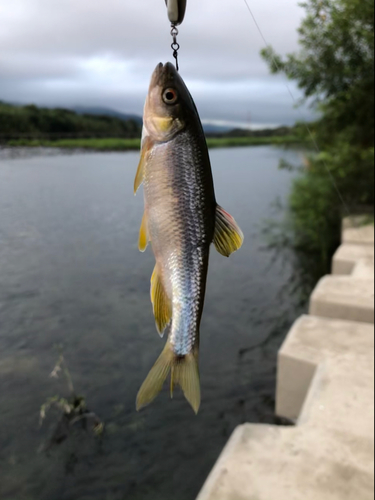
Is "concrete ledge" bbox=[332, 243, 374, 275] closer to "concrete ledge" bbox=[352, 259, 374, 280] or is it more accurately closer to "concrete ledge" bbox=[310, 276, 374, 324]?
"concrete ledge" bbox=[352, 259, 374, 280]

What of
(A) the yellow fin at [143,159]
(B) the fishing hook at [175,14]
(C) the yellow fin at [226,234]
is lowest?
(C) the yellow fin at [226,234]

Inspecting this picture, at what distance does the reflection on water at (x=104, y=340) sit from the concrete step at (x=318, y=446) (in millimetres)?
2636

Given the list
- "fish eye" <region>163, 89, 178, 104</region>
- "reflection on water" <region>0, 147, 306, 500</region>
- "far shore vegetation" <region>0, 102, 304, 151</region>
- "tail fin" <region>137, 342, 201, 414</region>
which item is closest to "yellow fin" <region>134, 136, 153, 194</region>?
"fish eye" <region>163, 89, 178, 104</region>

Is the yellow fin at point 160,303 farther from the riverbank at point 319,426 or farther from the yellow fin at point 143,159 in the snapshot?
the riverbank at point 319,426

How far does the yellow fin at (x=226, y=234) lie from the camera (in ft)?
4.34

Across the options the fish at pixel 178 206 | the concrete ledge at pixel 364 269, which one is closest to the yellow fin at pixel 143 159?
the fish at pixel 178 206

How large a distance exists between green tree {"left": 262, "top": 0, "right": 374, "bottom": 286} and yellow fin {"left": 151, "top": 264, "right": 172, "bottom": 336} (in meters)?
11.5

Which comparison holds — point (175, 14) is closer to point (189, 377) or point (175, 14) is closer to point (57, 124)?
point (189, 377)

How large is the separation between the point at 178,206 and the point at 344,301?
8.29m

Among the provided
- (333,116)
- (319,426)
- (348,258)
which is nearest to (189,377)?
(319,426)

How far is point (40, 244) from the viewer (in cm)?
1228

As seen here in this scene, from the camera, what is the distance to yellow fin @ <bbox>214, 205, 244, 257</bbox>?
132cm

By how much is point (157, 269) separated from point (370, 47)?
14819mm

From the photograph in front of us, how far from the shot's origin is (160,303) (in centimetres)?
141
